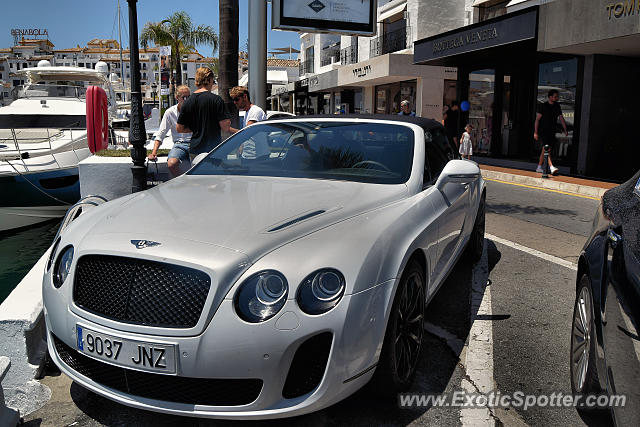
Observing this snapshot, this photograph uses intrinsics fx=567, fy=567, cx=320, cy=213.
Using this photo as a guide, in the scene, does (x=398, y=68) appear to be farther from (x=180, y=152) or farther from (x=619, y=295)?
(x=619, y=295)

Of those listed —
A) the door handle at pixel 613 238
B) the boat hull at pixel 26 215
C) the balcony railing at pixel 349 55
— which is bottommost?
the boat hull at pixel 26 215

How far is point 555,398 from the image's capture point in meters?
3.04

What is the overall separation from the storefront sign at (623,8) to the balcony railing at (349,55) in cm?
2437

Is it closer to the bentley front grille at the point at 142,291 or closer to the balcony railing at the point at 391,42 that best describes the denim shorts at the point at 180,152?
the bentley front grille at the point at 142,291

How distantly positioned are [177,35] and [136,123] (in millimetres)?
50502

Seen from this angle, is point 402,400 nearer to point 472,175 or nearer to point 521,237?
point 472,175

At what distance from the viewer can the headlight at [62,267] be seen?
9.11ft

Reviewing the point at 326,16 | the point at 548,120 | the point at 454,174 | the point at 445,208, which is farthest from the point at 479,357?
the point at 326,16

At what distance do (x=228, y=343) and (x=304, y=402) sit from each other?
411 millimetres

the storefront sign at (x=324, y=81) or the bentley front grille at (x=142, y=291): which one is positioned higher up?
the storefront sign at (x=324, y=81)

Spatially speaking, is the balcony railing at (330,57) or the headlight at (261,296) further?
the balcony railing at (330,57)

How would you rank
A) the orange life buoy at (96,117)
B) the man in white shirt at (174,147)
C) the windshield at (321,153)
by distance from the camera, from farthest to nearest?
the orange life buoy at (96,117) → the man in white shirt at (174,147) → the windshield at (321,153)

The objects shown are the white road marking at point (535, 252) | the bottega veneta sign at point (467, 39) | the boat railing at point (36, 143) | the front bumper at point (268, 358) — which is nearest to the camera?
the front bumper at point (268, 358)

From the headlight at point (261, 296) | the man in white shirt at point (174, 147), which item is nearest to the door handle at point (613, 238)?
the headlight at point (261, 296)
